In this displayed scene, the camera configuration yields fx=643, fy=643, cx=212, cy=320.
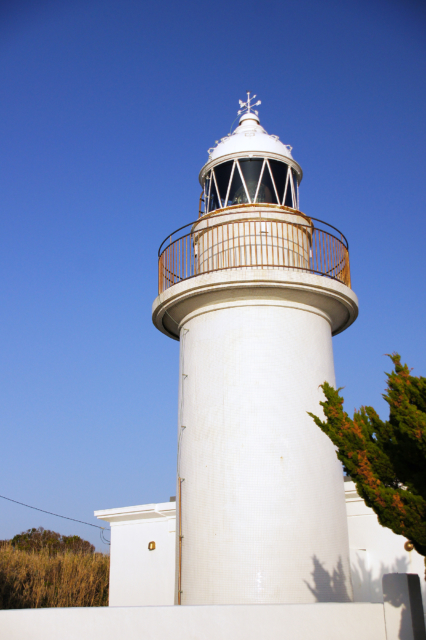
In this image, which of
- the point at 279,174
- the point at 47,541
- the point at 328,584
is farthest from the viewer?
the point at 47,541

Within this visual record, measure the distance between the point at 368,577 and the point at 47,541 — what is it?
97.7 ft


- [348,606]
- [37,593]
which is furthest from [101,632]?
[37,593]

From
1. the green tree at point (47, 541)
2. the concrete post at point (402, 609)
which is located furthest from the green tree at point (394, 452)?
the green tree at point (47, 541)

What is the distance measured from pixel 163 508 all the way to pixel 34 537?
29157mm

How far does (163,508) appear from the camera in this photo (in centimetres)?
1223

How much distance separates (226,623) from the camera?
22.8 ft

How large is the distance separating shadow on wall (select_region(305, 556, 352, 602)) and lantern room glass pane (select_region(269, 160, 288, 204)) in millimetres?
6283

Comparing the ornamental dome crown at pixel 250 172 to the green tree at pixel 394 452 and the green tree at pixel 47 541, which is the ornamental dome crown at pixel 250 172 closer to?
the green tree at pixel 394 452

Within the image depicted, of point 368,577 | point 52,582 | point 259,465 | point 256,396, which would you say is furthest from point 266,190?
point 52,582

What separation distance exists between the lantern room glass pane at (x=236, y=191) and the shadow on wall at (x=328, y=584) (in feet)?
20.0

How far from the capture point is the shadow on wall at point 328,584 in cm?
917

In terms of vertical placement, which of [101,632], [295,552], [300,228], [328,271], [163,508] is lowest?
[101,632]

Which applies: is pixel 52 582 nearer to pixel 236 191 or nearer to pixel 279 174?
pixel 236 191

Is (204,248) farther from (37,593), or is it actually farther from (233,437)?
(37,593)
